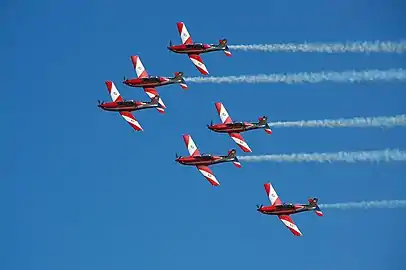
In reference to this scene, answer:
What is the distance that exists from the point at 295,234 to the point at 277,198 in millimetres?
2960

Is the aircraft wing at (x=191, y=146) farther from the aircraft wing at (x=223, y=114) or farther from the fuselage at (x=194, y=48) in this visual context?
the fuselage at (x=194, y=48)

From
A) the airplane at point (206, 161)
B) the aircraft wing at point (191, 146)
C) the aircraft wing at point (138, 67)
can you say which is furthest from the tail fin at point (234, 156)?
the aircraft wing at point (138, 67)

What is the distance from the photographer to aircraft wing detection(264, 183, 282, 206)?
194ft

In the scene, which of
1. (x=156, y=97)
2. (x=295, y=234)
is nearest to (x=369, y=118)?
(x=295, y=234)

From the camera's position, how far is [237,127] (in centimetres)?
5856

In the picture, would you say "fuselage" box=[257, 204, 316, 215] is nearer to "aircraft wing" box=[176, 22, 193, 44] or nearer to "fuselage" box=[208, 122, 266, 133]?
"fuselage" box=[208, 122, 266, 133]

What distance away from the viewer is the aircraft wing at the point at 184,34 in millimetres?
59844

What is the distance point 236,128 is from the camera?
58594 mm

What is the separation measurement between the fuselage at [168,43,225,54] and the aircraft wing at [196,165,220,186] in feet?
22.8

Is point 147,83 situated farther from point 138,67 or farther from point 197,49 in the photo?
point 197,49

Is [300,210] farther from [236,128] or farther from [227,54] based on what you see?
[227,54]

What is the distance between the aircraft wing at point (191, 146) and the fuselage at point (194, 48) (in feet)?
17.2

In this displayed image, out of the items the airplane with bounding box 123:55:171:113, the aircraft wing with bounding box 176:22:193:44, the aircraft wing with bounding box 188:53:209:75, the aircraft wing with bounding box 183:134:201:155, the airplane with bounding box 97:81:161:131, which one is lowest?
the aircraft wing with bounding box 183:134:201:155

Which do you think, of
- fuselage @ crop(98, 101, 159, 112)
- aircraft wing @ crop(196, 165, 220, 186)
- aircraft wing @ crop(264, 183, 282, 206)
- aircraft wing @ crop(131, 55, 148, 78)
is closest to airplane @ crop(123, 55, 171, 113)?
aircraft wing @ crop(131, 55, 148, 78)
